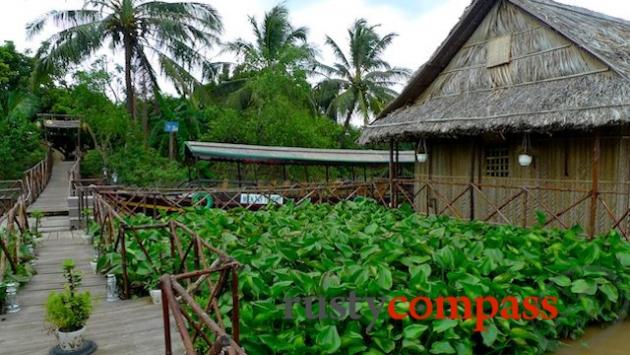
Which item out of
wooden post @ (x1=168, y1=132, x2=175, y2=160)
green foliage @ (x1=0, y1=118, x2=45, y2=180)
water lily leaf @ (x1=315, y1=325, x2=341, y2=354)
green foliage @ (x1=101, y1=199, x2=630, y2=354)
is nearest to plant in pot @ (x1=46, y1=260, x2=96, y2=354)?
green foliage @ (x1=101, y1=199, x2=630, y2=354)

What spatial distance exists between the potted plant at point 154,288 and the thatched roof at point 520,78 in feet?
18.9

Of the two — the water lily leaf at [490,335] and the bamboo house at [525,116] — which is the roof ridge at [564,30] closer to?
the bamboo house at [525,116]

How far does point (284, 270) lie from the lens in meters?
3.77

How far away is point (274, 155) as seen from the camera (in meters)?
11.6

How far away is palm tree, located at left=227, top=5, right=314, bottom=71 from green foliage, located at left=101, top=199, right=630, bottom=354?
13.0 m

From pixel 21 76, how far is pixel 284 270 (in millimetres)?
24177

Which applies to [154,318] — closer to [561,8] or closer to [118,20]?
[561,8]

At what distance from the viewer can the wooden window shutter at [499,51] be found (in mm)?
8352

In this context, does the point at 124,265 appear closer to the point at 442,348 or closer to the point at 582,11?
the point at 442,348

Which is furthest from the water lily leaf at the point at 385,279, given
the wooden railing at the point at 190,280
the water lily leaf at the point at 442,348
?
the wooden railing at the point at 190,280

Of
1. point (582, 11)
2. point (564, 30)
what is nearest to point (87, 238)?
point (564, 30)

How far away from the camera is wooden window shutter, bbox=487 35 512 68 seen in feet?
27.4

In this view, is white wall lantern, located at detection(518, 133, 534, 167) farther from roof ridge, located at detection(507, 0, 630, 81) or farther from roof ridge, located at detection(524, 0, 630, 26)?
roof ridge, located at detection(524, 0, 630, 26)

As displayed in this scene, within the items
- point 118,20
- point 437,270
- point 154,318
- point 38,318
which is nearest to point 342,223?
point 437,270
